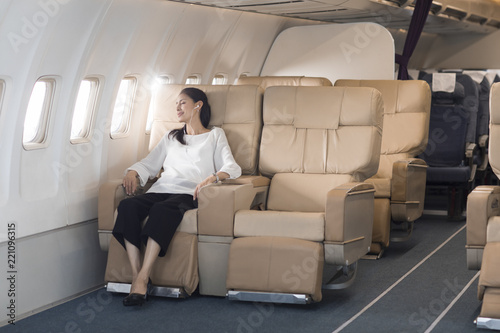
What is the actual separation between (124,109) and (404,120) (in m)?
2.67

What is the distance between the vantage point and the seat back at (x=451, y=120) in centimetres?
855

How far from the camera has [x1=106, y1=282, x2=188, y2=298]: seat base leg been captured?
16.5 ft

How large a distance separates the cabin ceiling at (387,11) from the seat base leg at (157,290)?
8.04ft

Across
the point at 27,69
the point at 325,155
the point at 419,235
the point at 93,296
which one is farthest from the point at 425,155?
the point at 27,69

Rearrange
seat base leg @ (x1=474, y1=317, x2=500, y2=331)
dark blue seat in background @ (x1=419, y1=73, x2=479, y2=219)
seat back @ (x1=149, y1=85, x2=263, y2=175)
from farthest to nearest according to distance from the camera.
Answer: dark blue seat in background @ (x1=419, y1=73, x2=479, y2=219), seat back @ (x1=149, y1=85, x2=263, y2=175), seat base leg @ (x1=474, y1=317, x2=500, y2=331)

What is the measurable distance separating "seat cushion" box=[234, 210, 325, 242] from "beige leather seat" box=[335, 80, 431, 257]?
1.83 m

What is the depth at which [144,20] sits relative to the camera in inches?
229

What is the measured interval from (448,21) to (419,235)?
4.85m

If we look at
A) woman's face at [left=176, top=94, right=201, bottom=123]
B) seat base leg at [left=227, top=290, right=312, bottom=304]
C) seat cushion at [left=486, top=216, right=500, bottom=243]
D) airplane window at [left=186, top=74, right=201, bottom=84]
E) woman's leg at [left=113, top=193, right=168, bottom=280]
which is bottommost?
seat base leg at [left=227, top=290, right=312, bottom=304]

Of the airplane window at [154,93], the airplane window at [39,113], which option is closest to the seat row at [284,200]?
the airplane window at [154,93]

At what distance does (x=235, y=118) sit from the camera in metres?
5.87

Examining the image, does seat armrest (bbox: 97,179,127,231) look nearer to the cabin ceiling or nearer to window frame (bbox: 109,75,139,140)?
window frame (bbox: 109,75,139,140)

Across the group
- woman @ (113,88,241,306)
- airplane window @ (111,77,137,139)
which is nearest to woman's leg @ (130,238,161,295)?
woman @ (113,88,241,306)

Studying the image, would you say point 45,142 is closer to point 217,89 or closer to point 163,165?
point 163,165
